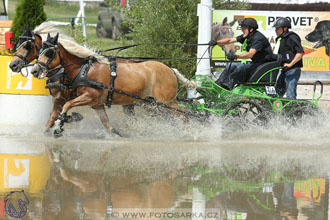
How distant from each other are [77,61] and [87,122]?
224cm

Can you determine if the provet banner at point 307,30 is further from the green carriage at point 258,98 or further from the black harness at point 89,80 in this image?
the black harness at point 89,80

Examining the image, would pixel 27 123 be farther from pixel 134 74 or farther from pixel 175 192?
pixel 175 192

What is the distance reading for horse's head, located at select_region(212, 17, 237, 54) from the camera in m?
13.1

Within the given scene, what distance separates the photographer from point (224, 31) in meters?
13.1

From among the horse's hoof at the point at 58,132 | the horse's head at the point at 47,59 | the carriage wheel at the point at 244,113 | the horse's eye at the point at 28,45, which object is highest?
the horse's eye at the point at 28,45

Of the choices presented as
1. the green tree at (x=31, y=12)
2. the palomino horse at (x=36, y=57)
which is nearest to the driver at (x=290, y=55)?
the palomino horse at (x=36, y=57)

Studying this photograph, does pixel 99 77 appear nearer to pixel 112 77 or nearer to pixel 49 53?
pixel 112 77

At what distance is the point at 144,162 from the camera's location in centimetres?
771

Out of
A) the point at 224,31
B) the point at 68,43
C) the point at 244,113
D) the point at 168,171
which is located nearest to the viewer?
the point at 168,171

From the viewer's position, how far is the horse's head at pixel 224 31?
42.8 feet

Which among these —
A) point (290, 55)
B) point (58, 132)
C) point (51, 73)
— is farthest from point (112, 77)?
point (290, 55)

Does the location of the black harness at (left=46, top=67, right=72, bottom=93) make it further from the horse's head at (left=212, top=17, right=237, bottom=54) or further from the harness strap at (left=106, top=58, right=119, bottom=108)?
the horse's head at (left=212, top=17, right=237, bottom=54)

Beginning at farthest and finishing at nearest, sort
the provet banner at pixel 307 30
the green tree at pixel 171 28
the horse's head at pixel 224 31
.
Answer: the green tree at pixel 171 28 → the provet banner at pixel 307 30 → the horse's head at pixel 224 31

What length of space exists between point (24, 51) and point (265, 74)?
3904 mm
